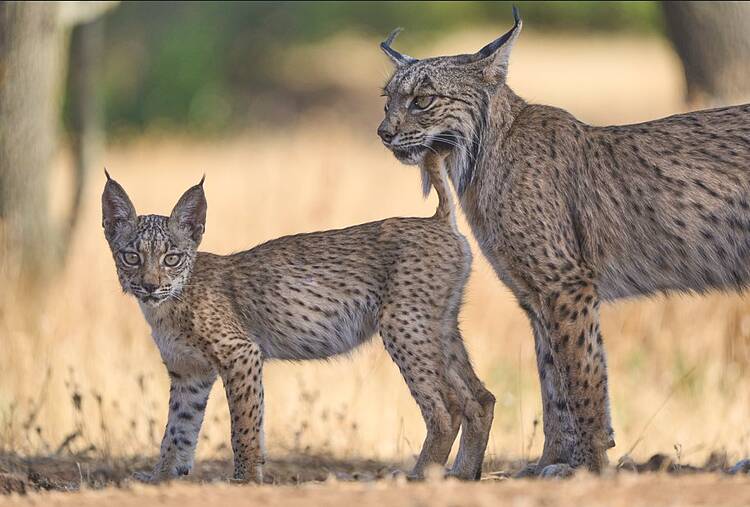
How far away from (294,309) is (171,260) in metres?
0.71


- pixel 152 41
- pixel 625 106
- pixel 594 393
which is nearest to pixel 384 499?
pixel 594 393

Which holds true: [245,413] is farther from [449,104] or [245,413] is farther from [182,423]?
[449,104]

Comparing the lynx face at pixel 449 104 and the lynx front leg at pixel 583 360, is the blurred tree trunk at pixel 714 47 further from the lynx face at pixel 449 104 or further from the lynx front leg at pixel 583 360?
the lynx front leg at pixel 583 360

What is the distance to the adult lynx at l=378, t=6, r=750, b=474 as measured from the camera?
7.25 m

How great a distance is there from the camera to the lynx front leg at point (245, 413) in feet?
23.3

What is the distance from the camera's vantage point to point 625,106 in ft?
95.9

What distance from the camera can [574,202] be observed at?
24.3 feet

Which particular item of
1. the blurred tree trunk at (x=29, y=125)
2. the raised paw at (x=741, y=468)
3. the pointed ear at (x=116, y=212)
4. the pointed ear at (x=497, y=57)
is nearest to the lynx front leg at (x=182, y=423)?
the pointed ear at (x=116, y=212)

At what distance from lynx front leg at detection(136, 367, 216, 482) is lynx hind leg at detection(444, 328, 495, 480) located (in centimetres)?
129

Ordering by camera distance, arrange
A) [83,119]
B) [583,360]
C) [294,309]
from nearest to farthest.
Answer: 1. [583,360]
2. [294,309]
3. [83,119]

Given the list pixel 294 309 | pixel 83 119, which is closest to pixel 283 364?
pixel 83 119

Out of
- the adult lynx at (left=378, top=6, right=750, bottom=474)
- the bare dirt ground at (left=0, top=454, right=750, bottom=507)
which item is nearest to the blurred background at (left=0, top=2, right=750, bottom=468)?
the adult lynx at (left=378, top=6, right=750, bottom=474)

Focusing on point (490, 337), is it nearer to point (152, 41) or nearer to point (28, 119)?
point (28, 119)

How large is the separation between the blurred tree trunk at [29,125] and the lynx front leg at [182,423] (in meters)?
3.83
